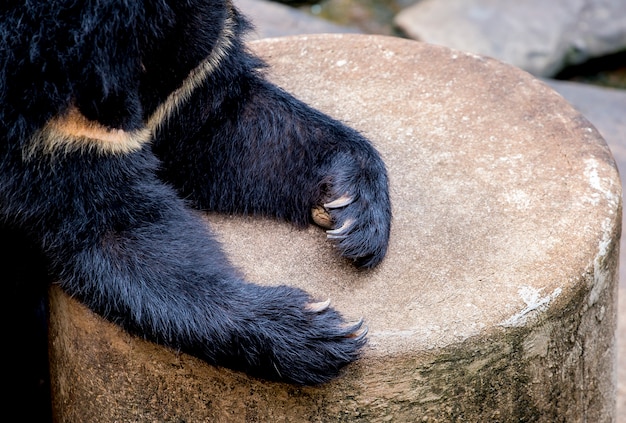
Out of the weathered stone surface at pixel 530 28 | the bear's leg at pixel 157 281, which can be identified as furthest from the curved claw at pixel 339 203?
the weathered stone surface at pixel 530 28

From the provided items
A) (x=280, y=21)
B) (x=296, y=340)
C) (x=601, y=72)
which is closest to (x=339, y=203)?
(x=296, y=340)

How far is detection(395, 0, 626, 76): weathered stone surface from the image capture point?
22.7 ft

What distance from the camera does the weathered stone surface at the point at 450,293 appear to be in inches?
82.4

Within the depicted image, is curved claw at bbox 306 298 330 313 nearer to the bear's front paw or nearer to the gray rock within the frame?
the bear's front paw

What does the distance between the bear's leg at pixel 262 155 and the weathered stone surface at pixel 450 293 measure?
0.26 feet

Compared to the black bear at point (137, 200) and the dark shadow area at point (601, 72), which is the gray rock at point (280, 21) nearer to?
the dark shadow area at point (601, 72)

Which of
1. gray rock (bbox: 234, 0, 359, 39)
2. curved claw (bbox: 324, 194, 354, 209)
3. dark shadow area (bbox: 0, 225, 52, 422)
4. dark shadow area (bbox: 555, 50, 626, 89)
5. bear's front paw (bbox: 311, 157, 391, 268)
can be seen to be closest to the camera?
bear's front paw (bbox: 311, 157, 391, 268)

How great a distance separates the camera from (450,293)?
2.18 meters

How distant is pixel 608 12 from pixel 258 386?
603cm

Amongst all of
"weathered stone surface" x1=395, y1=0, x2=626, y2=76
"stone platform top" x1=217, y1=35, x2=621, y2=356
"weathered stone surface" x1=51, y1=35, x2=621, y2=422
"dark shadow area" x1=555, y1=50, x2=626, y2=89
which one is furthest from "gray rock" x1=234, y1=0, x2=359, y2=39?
"weathered stone surface" x1=51, y1=35, x2=621, y2=422

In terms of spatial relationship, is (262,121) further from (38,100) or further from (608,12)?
(608,12)

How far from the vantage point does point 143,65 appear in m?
2.19

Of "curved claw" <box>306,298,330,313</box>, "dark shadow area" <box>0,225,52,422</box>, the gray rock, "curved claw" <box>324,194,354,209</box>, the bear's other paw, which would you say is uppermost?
"curved claw" <box>324,194,354,209</box>

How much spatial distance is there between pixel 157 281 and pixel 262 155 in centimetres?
63
